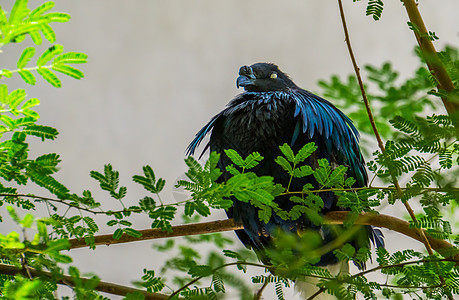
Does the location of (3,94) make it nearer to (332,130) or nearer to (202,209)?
(202,209)

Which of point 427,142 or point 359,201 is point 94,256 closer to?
point 359,201

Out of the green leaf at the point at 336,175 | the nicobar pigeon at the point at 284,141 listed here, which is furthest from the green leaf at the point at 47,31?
the nicobar pigeon at the point at 284,141

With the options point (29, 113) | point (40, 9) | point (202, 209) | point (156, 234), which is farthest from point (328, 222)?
point (40, 9)

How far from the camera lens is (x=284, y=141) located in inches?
74.0

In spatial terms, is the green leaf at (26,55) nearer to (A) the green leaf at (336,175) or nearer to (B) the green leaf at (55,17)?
(B) the green leaf at (55,17)

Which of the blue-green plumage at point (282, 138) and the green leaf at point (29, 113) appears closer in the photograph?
the green leaf at point (29, 113)

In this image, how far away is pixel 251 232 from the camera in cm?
190

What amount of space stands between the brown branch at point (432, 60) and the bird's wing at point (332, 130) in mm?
647

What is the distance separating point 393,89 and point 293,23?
8.12 ft

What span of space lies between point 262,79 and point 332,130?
48 centimetres

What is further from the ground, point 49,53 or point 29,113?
point 49,53

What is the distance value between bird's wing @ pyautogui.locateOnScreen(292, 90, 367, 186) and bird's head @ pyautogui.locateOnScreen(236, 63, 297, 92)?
22 centimetres

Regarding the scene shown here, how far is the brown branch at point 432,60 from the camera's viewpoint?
0.98 meters

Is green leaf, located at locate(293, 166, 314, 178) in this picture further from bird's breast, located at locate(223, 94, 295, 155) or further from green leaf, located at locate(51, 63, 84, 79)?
bird's breast, located at locate(223, 94, 295, 155)
